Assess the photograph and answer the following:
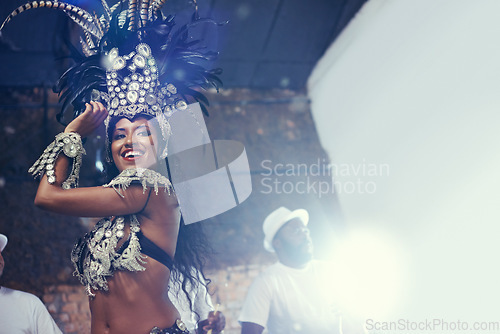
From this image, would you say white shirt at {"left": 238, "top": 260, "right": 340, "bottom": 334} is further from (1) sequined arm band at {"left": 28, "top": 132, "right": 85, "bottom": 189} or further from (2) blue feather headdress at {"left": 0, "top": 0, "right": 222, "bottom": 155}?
(1) sequined arm band at {"left": 28, "top": 132, "right": 85, "bottom": 189}

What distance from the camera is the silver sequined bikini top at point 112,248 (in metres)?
1.72

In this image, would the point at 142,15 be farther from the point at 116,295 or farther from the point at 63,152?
the point at 116,295

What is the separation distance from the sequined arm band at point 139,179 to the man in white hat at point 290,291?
1294mm

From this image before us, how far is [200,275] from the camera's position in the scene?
2.15 meters

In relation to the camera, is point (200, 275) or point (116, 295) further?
point (200, 275)

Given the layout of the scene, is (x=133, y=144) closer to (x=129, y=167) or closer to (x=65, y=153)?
(x=129, y=167)

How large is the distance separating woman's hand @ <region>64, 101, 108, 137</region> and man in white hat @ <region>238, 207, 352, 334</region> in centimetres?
151

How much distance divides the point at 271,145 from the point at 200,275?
173 centimetres

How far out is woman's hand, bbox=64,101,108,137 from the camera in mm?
1766

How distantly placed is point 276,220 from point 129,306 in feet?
5.30

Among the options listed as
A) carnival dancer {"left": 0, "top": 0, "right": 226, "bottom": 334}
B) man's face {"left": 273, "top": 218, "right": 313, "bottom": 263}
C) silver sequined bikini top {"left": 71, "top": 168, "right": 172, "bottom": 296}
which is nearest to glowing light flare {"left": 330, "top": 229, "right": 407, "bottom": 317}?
man's face {"left": 273, "top": 218, "right": 313, "bottom": 263}

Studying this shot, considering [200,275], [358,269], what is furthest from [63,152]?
[358,269]

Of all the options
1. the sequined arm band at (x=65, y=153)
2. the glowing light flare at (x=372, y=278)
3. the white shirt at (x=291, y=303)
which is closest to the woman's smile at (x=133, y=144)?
the sequined arm band at (x=65, y=153)

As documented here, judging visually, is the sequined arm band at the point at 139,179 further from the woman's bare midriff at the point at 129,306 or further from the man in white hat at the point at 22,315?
the man in white hat at the point at 22,315
